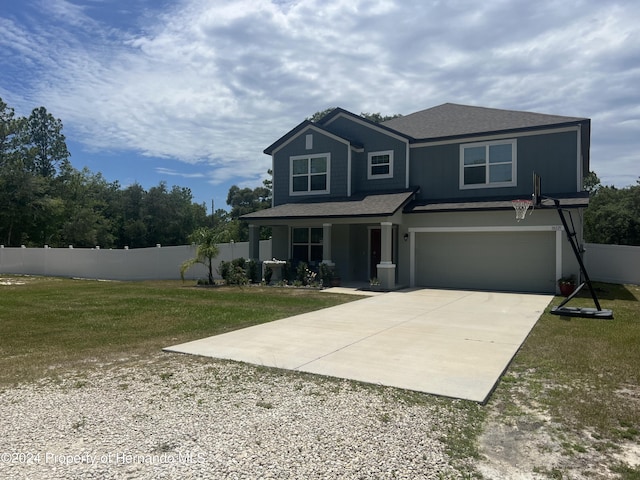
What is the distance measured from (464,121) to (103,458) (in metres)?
18.4

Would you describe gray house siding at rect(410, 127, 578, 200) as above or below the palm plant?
above

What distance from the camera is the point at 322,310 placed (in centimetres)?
1151

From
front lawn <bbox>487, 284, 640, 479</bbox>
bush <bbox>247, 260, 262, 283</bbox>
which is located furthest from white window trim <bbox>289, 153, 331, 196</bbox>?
front lawn <bbox>487, 284, 640, 479</bbox>

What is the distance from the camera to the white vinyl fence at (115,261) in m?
23.3

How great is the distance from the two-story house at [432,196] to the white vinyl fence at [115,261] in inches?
169

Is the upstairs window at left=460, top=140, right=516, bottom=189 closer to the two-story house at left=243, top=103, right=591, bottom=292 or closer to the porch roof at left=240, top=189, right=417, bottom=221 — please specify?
the two-story house at left=243, top=103, right=591, bottom=292

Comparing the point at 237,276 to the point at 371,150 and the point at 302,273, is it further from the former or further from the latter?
the point at 371,150

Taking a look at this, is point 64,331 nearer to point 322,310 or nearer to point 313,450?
point 322,310

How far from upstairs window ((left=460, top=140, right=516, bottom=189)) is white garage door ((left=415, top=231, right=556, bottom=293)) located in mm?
2058

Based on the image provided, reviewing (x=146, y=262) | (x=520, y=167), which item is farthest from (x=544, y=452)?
(x=146, y=262)

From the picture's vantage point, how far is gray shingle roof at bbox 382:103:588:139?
1684 centimetres

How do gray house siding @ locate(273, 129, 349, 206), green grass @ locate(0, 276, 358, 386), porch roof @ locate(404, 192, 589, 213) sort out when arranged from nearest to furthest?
green grass @ locate(0, 276, 358, 386) < porch roof @ locate(404, 192, 589, 213) < gray house siding @ locate(273, 129, 349, 206)

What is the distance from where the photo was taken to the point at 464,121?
19.0m

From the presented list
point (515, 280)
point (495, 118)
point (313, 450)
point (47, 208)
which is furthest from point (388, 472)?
point (47, 208)
